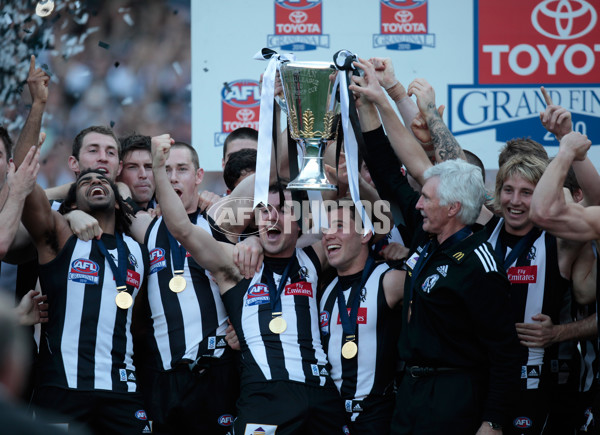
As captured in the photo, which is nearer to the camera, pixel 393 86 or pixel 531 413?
pixel 531 413

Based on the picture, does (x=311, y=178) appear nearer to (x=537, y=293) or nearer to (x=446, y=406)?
(x=446, y=406)

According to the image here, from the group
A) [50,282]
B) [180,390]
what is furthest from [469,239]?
[50,282]

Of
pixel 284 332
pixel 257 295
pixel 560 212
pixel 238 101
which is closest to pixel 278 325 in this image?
pixel 284 332

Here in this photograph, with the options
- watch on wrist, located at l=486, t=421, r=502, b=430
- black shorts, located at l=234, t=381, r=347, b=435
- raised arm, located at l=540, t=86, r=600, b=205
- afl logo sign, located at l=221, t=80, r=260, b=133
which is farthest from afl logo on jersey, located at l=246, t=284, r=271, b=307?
afl logo sign, located at l=221, t=80, r=260, b=133

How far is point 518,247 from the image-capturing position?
342 centimetres

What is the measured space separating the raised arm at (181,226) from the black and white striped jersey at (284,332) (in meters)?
0.15

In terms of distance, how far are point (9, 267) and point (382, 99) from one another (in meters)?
1.92

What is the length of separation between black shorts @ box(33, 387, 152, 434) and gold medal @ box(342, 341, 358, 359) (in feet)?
2.97

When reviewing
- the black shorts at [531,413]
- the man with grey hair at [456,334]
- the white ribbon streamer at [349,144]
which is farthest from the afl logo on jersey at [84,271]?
the black shorts at [531,413]

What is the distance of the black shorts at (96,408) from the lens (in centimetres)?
336

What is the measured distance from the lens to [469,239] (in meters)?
3.11

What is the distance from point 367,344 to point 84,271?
126 centimetres

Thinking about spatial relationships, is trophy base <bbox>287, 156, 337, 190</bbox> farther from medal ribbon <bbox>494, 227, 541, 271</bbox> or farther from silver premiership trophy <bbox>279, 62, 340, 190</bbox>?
medal ribbon <bbox>494, 227, 541, 271</bbox>

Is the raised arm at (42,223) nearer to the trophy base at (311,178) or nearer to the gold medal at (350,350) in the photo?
the trophy base at (311,178)
